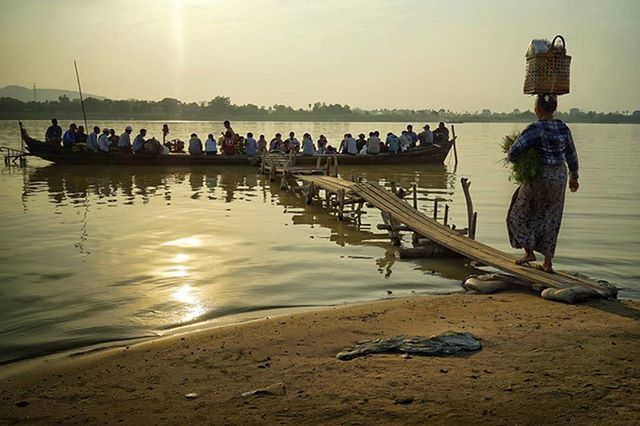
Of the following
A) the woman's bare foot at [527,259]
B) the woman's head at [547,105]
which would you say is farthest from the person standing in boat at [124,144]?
the woman's head at [547,105]

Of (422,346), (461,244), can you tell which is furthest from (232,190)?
(422,346)

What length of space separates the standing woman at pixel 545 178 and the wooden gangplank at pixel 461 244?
0.34m

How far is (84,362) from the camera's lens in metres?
5.04

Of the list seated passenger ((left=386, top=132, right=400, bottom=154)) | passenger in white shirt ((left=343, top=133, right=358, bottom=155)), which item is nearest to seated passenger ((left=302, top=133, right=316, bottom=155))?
passenger in white shirt ((left=343, top=133, right=358, bottom=155))

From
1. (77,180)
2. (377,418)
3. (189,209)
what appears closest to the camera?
(377,418)

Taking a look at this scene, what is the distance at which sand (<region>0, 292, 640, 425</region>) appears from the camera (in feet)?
11.7

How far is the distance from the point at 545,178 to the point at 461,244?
2.38m

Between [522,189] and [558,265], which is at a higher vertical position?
[522,189]

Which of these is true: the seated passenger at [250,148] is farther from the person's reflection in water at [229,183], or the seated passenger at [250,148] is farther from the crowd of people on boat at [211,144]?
the person's reflection in water at [229,183]

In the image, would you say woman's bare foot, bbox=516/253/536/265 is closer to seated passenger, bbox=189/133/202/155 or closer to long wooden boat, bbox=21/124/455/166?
long wooden boat, bbox=21/124/455/166

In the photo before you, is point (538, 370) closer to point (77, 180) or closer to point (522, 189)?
point (522, 189)

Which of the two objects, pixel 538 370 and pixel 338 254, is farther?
pixel 338 254

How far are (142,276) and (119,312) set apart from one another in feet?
4.89

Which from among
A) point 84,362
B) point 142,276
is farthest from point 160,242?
point 84,362
